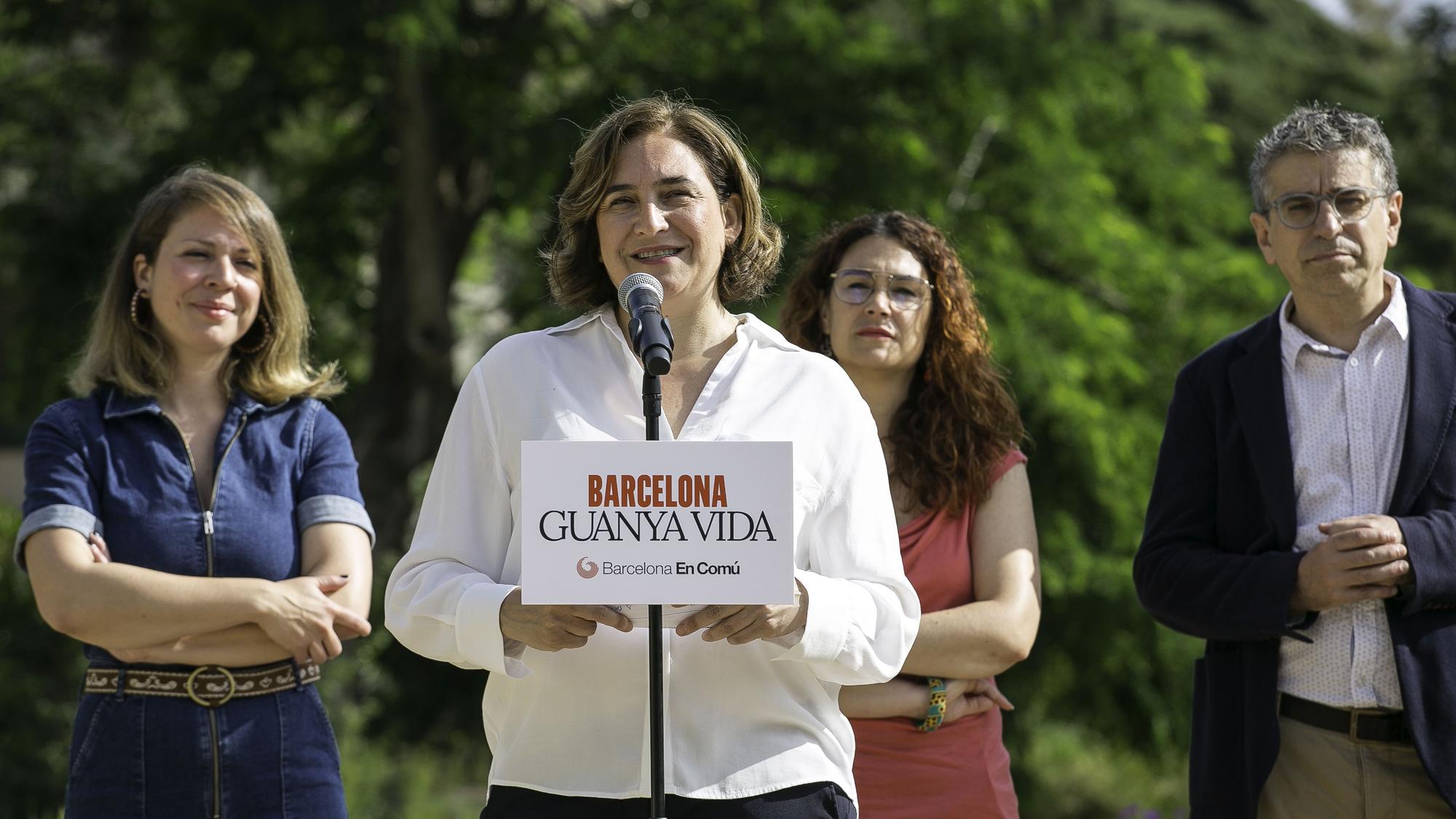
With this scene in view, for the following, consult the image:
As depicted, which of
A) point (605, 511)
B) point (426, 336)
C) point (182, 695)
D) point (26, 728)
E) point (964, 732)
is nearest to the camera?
point (605, 511)

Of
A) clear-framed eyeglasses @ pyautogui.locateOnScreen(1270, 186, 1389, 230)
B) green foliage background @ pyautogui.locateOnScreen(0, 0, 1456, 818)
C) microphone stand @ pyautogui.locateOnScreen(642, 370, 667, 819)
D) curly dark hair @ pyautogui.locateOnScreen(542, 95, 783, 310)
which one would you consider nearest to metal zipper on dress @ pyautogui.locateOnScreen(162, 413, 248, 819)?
curly dark hair @ pyautogui.locateOnScreen(542, 95, 783, 310)

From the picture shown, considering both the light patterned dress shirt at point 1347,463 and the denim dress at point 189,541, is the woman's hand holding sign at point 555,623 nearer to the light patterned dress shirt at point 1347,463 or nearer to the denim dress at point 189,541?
the denim dress at point 189,541

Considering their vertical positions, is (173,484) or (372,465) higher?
(372,465)

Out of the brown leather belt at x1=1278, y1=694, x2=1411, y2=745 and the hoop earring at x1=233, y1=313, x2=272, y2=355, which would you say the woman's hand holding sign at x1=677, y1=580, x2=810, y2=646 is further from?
the hoop earring at x1=233, y1=313, x2=272, y2=355

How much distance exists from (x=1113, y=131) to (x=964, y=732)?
7.32 m

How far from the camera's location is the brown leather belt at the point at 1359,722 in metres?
3.16

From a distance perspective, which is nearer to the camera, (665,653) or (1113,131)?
(665,653)

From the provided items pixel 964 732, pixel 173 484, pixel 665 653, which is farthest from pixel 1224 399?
pixel 173 484

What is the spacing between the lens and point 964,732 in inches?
A: 137

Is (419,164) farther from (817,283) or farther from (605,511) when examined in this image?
(605,511)

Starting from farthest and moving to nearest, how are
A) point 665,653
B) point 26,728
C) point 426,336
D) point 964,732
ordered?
point 426,336 → point 26,728 → point 964,732 → point 665,653

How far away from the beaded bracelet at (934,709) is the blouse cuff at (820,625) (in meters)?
1.06

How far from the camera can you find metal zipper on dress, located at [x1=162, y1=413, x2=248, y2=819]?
3.17m

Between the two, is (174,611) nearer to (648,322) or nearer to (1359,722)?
(648,322)
